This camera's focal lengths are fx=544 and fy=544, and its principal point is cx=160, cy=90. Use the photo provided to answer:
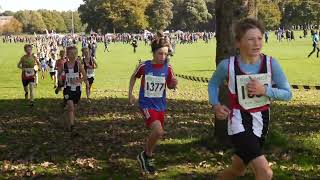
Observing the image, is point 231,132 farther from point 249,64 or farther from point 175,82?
point 175,82

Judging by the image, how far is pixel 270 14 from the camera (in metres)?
118

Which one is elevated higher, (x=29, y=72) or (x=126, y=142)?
(x=29, y=72)

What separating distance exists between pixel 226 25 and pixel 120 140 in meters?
2.86

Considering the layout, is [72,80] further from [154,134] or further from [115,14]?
[115,14]

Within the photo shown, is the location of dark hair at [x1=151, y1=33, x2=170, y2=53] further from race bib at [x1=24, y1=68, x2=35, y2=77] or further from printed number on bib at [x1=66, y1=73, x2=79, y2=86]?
race bib at [x1=24, y1=68, x2=35, y2=77]

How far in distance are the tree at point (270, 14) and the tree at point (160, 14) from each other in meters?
23.0

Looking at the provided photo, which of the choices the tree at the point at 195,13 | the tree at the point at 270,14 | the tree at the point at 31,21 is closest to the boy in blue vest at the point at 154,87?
the tree at the point at 270,14

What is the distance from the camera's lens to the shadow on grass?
24.5 feet

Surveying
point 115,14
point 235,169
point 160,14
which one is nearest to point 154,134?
point 235,169

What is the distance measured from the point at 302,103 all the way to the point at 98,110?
18.6 feet

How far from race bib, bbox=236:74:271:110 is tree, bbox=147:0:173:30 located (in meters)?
123

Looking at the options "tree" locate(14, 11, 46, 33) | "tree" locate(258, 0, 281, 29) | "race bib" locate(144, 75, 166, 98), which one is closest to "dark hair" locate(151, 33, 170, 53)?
"race bib" locate(144, 75, 166, 98)

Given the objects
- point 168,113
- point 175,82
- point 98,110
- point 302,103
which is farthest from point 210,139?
point 302,103

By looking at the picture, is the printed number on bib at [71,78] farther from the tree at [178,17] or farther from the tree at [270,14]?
the tree at [178,17]
